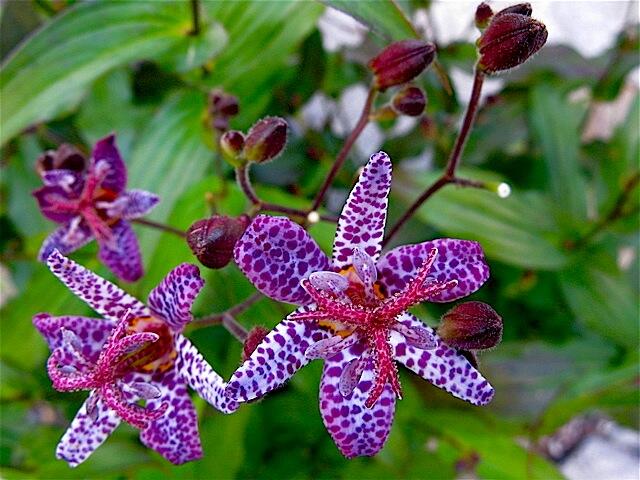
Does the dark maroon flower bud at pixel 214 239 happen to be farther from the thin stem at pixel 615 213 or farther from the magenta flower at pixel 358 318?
the thin stem at pixel 615 213

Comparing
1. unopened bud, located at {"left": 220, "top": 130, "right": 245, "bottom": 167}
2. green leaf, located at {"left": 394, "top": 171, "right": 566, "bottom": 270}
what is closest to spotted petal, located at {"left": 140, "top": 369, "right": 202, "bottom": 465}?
unopened bud, located at {"left": 220, "top": 130, "right": 245, "bottom": 167}

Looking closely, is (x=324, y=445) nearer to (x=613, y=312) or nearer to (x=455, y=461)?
(x=455, y=461)

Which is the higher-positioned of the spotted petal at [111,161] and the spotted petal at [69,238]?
the spotted petal at [111,161]

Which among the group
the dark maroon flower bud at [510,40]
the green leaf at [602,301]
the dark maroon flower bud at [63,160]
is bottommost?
the green leaf at [602,301]

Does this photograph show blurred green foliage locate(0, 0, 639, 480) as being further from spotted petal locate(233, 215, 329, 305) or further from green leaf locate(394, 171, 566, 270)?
spotted petal locate(233, 215, 329, 305)

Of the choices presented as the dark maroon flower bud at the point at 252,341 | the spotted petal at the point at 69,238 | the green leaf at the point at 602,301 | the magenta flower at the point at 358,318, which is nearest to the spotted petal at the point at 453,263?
the magenta flower at the point at 358,318

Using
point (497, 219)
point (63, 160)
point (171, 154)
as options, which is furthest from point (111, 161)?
point (497, 219)

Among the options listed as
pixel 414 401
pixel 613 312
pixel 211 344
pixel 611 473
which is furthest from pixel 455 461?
pixel 611 473
